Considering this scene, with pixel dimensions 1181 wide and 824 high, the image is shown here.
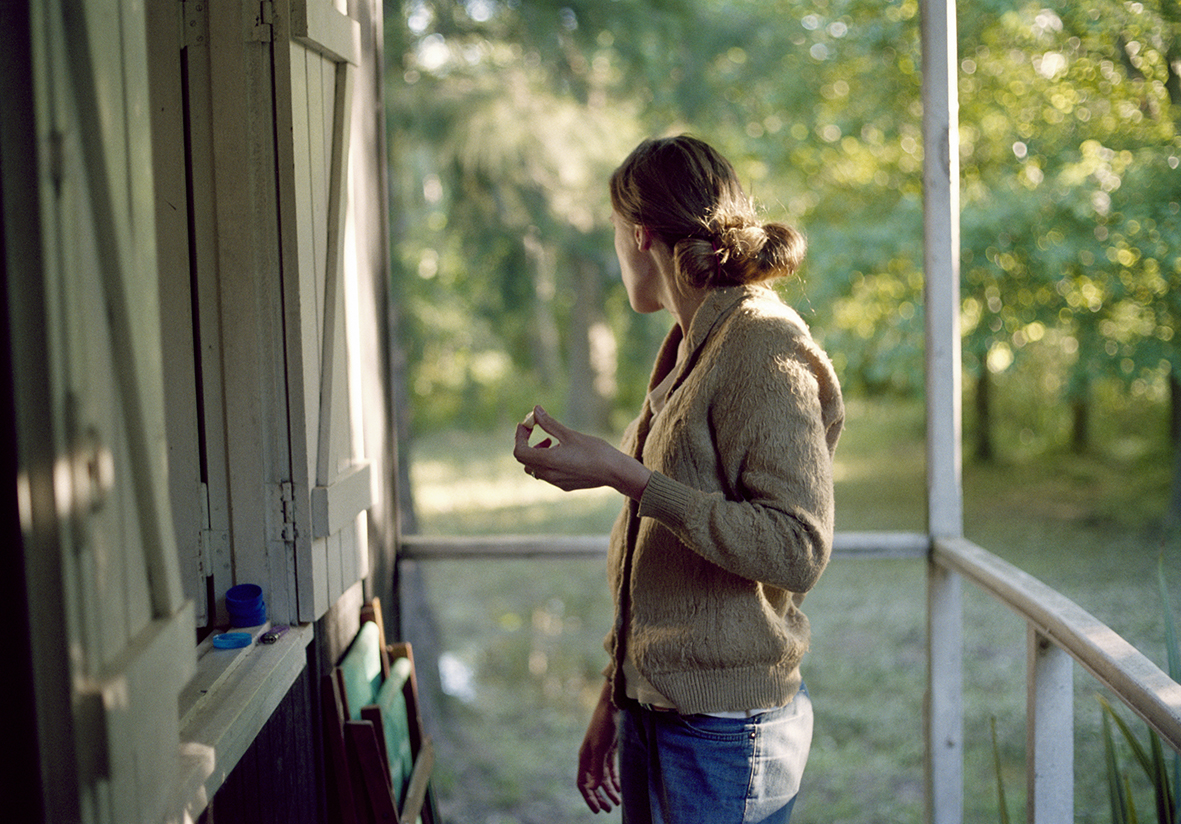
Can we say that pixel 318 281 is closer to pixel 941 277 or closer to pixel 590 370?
pixel 941 277

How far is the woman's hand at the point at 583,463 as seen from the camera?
52.6 inches

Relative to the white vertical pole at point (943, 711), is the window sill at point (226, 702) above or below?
above

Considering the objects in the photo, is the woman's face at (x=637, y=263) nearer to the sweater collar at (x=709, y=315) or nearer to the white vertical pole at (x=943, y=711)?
the sweater collar at (x=709, y=315)

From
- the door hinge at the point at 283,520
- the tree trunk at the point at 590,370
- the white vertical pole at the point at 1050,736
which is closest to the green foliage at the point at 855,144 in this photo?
the tree trunk at the point at 590,370

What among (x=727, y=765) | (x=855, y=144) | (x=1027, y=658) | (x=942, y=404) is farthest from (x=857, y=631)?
(x=727, y=765)

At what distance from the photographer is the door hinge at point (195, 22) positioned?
1.58 metres

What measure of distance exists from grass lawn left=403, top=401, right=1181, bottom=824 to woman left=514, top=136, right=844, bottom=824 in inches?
82.9

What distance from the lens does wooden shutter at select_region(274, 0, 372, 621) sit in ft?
5.21

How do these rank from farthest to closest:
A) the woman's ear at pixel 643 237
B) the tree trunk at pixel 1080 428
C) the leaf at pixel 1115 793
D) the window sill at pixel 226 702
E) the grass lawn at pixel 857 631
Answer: the tree trunk at pixel 1080 428 < the grass lawn at pixel 857 631 < the leaf at pixel 1115 793 < the woman's ear at pixel 643 237 < the window sill at pixel 226 702

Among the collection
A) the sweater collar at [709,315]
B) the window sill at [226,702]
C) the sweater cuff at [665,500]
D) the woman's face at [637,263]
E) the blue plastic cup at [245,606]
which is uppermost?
the woman's face at [637,263]

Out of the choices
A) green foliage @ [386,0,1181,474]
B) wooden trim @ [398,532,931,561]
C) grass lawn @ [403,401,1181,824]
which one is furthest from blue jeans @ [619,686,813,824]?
green foliage @ [386,0,1181,474]

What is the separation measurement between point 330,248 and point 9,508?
982mm

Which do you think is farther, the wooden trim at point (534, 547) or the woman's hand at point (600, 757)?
the wooden trim at point (534, 547)

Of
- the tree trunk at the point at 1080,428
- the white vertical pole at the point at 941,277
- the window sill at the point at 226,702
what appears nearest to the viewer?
the window sill at the point at 226,702
